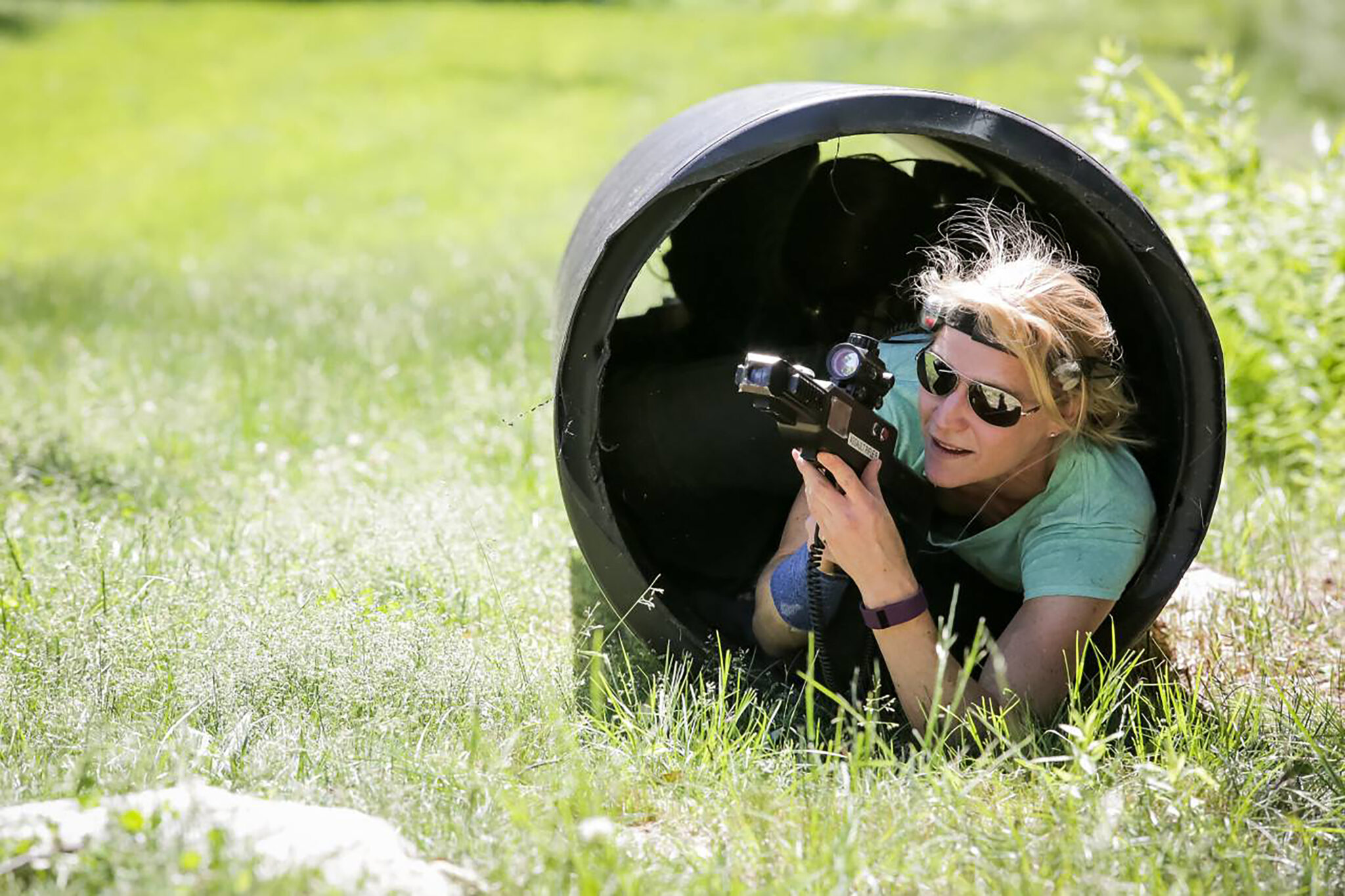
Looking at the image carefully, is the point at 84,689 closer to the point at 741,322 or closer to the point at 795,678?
the point at 795,678

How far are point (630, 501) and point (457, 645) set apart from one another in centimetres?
71

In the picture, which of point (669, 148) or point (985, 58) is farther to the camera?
point (985, 58)

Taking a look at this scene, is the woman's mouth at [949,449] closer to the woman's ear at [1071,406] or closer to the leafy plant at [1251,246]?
the woman's ear at [1071,406]

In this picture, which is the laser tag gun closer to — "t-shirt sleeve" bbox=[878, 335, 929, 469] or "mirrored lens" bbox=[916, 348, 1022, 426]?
"mirrored lens" bbox=[916, 348, 1022, 426]

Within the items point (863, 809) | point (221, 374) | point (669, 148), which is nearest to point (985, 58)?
point (221, 374)

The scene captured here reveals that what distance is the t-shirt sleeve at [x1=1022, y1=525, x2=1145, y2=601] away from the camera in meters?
2.69

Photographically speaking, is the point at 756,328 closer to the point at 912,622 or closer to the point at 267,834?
the point at 912,622

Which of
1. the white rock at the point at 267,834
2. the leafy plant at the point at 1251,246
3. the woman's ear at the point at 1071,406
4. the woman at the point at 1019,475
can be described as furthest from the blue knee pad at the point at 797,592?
the leafy plant at the point at 1251,246

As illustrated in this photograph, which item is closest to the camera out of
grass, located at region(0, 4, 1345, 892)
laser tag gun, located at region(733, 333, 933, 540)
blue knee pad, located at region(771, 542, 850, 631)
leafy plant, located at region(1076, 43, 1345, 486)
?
grass, located at region(0, 4, 1345, 892)

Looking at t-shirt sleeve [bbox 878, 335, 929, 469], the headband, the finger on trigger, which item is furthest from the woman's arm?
t-shirt sleeve [bbox 878, 335, 929, 469]

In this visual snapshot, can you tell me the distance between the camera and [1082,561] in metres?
2.71

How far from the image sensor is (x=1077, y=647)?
2.65 meters

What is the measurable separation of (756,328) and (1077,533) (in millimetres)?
1639

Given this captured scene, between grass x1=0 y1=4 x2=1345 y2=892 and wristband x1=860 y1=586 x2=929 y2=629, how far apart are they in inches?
7.8
